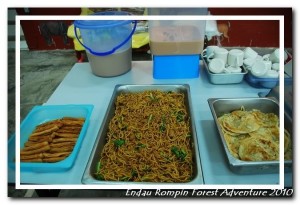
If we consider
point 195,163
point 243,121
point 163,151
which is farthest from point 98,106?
point 243,121

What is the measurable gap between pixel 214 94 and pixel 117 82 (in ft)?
1.89

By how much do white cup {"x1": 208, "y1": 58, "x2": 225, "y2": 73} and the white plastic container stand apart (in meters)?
0.10

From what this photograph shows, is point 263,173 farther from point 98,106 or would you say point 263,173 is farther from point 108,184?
point 98,106

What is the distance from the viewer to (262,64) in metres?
1.19

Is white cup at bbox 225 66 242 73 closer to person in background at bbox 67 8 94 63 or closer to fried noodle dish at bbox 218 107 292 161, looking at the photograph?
fried noodle dish at bbox 218 107 292 161

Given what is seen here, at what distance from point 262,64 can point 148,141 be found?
0.75 metres

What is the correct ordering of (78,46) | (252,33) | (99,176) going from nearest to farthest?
(99,176)
(78,46)
(252,33)

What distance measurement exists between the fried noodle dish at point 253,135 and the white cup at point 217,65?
0.32 m

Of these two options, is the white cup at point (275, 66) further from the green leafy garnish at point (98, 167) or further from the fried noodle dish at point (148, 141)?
the green leafy garnish at point (98, 167)

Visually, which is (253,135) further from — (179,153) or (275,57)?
(275,57)

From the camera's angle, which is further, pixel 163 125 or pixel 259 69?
pixel 259 69

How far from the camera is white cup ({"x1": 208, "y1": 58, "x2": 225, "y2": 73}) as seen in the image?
4.08ft

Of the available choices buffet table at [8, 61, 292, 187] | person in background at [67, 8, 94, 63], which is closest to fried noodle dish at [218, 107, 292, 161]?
buffet table at [8, 61, 292, 187]

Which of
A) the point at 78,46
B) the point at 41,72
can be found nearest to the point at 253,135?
the point at 78,46
